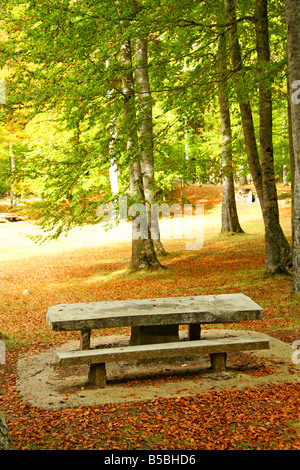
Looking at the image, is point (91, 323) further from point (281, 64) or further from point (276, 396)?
point (281, 64)

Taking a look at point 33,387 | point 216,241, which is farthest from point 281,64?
point 216,241

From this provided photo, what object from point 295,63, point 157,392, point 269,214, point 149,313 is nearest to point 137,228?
point 269,214

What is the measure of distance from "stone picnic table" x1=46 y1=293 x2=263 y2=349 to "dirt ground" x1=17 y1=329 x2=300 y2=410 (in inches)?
16.5

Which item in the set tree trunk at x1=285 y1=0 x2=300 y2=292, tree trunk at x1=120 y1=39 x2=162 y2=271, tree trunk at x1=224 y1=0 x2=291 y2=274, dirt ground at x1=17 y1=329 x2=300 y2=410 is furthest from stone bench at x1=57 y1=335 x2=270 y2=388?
tree trunk at x1=120 y1=39 x2=162 y2=271

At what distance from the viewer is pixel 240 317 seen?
5629 millimetres

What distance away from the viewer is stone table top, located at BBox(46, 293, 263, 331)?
5371 mm

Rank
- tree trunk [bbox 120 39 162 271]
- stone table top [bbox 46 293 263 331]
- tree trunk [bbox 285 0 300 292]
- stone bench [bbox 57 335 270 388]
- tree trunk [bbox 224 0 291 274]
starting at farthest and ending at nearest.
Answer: tree trunk [bbox 120 39 162 271]
tree trunk [bbox 224 0 291 274]
tree trunk [bbox 285 0 300 292]
stone table top [bbox 46 293 263 331]
stone bench [bbox 57 335 270 388]

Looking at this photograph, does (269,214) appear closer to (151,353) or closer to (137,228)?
(137,228)

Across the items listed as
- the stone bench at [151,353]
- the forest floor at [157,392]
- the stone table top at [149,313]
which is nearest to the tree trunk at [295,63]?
the forest floor at [157,392]

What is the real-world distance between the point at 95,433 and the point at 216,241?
15.9 metres

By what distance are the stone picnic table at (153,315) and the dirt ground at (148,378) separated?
419 mm

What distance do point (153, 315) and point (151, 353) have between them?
1.38 feet

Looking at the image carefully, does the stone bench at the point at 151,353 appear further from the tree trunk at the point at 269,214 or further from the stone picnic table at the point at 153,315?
the tree trunk at the point at 269,214

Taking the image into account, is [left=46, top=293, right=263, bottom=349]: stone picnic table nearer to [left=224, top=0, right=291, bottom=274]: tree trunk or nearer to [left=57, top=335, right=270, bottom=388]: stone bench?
[left=57, top=335, right=270, bottom=388]: stone bench
